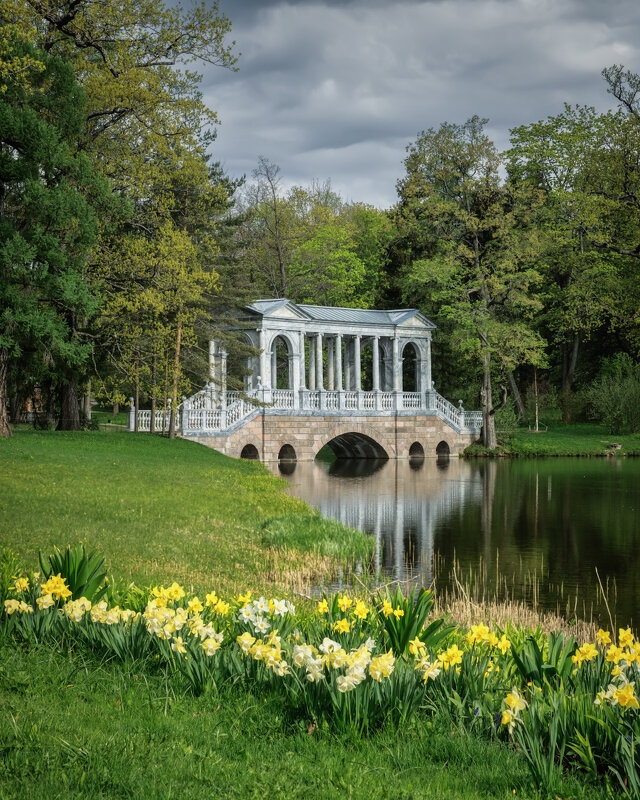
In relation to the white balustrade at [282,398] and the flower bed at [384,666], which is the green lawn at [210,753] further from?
the white balustrade at [282,398]

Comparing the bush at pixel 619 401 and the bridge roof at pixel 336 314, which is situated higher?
the bridge roof at pixel 336 314

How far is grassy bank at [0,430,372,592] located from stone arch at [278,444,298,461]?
49.9 feet

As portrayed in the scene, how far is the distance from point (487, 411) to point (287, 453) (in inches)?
404

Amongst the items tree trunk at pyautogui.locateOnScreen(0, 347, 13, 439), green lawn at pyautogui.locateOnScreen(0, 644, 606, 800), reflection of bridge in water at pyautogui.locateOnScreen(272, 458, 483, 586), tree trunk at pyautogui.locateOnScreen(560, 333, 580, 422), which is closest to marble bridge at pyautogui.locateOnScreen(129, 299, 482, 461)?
reflection of bridge in water at pyautogui.locateOnScreen(272, 458, 483, 586)

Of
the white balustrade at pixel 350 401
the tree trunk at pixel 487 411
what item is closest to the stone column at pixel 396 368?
the white balustrade at pixel 350 401

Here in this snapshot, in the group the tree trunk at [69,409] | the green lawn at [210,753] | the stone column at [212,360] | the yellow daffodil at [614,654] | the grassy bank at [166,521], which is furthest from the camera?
the stone column at [212,360]

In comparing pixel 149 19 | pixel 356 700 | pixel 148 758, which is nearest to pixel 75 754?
pixel 148 758

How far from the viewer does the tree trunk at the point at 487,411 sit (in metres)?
42.5

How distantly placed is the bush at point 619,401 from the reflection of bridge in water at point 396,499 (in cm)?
980

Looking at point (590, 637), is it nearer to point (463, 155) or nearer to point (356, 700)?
point (356, 700)

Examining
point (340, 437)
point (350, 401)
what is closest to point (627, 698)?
point (350, 401)

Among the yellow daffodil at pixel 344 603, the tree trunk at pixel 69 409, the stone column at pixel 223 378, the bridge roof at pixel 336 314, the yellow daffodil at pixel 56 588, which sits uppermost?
the bridge roof at pixel 336 314

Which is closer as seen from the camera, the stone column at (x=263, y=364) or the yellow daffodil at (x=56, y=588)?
the yellow daffodil at (x=56, y=588)

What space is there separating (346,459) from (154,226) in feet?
55.8
